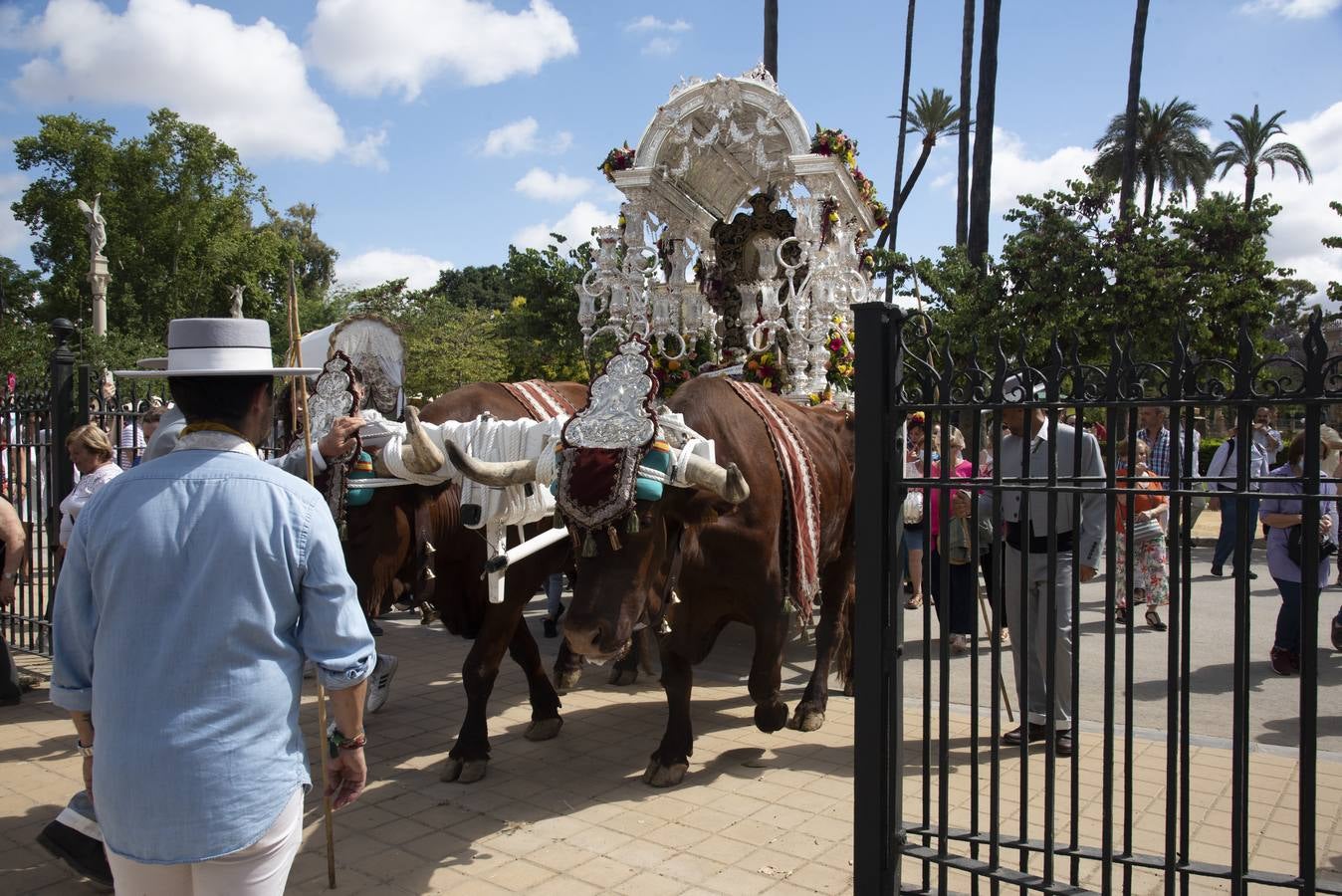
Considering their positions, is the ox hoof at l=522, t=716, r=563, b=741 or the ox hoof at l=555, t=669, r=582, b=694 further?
the ox hoof at l=555, t=669, r=582, b=694

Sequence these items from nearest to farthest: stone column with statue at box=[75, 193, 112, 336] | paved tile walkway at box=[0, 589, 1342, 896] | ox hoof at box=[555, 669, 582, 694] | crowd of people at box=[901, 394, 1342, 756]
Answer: crowd of people at box=[901, 394, 1342, 756]
paved tile walkway at box=[0, 589, 1342, 896]
ox hoof at box=[555, 669, 582, 694]
stone column with statue at box=[75, 193, 112, 336]

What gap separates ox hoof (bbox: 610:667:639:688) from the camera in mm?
6809

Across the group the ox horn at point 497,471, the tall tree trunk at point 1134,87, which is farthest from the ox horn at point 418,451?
the tall tree trunk at point 1134,87

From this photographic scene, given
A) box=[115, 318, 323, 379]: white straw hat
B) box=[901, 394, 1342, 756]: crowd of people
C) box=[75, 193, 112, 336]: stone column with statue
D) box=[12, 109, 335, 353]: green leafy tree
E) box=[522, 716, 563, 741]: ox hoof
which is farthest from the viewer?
box=[12, 109, 335, 353]: green leafy tree

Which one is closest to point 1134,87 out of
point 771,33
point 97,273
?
point 771,33

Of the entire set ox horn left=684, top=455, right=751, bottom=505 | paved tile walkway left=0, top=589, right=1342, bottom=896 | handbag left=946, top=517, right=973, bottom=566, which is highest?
ox horn left=684, top=455, right=751, bottom=505

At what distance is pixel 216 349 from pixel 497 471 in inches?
81.2

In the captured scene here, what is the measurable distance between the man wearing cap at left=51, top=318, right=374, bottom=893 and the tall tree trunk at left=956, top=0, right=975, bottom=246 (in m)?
25.6

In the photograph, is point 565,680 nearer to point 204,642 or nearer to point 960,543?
point 960,543

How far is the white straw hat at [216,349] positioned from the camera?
7.84ft

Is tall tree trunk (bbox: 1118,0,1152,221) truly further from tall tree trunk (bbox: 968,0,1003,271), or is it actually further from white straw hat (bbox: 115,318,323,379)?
white straw hat (bbox: 115,318,323,379)

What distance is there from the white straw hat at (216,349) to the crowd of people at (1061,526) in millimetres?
2004

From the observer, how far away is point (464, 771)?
4.91m

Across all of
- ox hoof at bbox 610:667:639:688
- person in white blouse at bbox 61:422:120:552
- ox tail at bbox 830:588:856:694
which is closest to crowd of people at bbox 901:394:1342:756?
ox tail at bbox 830:588:856:694
